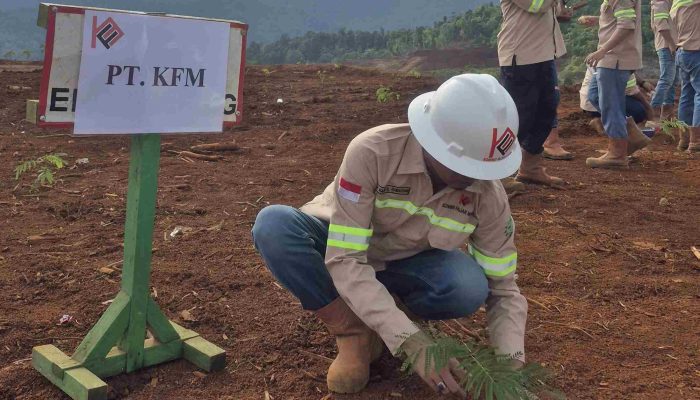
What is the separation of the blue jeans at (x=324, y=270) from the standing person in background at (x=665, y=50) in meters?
A: 6.34

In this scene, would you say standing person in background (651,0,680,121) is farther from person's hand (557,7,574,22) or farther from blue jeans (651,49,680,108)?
person's hand (557,7,574,22)

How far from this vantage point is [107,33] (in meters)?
2.29

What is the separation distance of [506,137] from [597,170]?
409 centimetres

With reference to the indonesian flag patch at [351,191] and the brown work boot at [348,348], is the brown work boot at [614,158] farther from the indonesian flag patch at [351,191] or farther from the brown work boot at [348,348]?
the indonesian flag patch at [351,191]

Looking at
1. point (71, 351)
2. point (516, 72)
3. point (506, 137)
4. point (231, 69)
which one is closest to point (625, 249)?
point (516, 72)

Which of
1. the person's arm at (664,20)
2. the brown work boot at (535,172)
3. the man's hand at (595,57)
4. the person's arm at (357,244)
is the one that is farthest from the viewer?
the person's arm at (664,20)

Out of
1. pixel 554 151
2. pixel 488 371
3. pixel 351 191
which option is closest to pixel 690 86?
pixel 554 151

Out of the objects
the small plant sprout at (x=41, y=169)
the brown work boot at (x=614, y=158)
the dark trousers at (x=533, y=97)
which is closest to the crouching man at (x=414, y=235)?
the small plant sprout at (x=41, y=169)

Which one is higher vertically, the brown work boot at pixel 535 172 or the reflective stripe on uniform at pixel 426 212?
the brown work boot at pixel 535 172

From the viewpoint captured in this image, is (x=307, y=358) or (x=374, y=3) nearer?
(x=307, y=358)

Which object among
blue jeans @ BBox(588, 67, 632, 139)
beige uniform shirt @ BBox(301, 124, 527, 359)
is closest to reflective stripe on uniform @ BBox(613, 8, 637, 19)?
blue jeans @ BBox(588, 67, 632, 139)

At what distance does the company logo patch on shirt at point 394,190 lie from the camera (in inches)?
97.7

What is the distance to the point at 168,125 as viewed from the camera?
2492 millimetres

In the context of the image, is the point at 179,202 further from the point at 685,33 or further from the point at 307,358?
the point at 685,33
